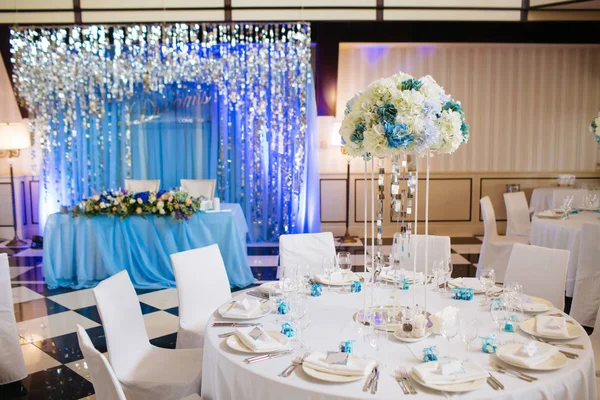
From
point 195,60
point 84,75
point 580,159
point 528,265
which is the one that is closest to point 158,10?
point 195,60

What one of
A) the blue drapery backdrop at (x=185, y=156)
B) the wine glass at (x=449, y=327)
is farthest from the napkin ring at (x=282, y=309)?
the blue drapery backdrop at (x=185, y=156)

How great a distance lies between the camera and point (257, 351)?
2160 mm

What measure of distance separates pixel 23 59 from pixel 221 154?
3.04 metres

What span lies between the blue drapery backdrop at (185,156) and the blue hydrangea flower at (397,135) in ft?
19.6

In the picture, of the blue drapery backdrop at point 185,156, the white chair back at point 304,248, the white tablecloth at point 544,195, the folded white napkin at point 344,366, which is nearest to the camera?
the folded white napkin at point 344,366

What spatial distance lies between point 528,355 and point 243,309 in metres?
1.29

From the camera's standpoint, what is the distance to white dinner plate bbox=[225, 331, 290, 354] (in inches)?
85.7

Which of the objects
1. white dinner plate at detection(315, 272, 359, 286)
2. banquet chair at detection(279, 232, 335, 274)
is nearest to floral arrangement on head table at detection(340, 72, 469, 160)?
white dinner plate at detection(315, 272, 359, 286)

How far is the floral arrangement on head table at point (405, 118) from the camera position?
2180 mm

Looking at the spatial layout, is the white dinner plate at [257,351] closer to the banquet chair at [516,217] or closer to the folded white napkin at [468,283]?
the folded white napkin at [468,283]

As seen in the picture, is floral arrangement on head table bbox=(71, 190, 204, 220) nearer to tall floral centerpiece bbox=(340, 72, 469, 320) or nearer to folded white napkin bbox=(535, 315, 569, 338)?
tall floral centerpiece bbox=(340, 72, 469, 320)

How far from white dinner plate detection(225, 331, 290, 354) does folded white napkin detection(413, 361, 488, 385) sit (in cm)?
56

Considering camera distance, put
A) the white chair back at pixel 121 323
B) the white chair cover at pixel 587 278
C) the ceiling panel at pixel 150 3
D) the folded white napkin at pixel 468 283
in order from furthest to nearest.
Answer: the ceiling panel at pixel 150 3 → the white chair cover at pixel 587 278 → the folded white napkin at pixel 468 283 → the white chair back at pixel 121 323

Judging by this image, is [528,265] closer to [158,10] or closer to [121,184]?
[158,10]
